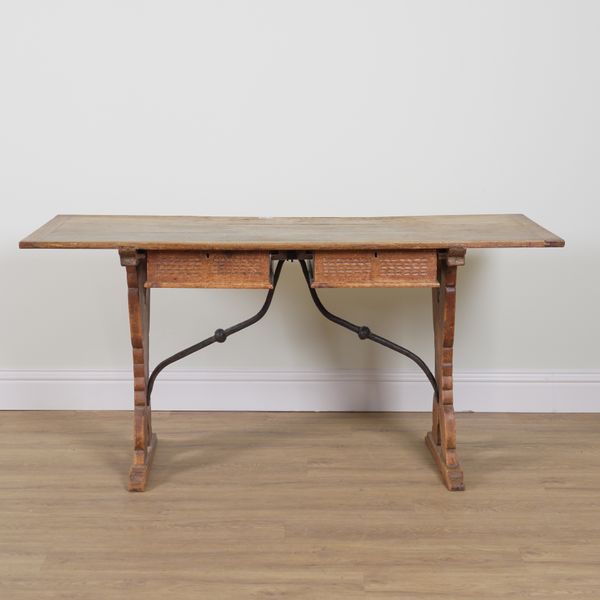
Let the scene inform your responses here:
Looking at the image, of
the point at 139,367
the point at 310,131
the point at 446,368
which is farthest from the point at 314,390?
the point at 310,131

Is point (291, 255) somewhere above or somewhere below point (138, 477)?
above

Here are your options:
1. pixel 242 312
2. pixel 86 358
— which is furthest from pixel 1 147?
pixel 242 312

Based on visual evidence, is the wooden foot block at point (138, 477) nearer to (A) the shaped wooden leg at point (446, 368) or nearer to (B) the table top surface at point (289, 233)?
(B) the table top surface at point (289, 233)

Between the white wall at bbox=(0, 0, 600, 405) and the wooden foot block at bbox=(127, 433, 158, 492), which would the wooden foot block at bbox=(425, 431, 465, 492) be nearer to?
the white wall at bbox=(0, 0, 600, 405)

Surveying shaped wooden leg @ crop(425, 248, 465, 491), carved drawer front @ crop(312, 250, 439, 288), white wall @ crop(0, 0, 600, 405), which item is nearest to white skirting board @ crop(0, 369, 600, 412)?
white wall @ crop(0, 0, 600, 405)

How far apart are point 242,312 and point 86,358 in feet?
2.09

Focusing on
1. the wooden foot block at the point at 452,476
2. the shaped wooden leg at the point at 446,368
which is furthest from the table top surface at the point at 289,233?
the wooden foot block at the point at 452,476

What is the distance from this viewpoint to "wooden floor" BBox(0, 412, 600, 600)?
2.37m

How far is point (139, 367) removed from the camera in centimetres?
294

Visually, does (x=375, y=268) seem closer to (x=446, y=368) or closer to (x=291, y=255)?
(x=291, y=255)

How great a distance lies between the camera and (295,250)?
2744 mm

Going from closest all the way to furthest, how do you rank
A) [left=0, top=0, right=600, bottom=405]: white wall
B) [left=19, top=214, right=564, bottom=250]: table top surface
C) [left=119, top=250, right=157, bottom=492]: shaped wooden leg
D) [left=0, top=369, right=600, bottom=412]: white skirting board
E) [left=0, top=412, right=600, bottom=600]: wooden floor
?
1. [left=0, top=412, right=600, bottom=600]: wooden floor
2. [left=19, top=214, right=564, bottom=250]: table top surface
3. [left=119, top=250, right=157, bottom=492]: shaped wooden leg
4. [left=0, top=0, right=600, bottom=405]: white wall
5. [left=0, top=369, right=600, bottom=412]: white skirting board

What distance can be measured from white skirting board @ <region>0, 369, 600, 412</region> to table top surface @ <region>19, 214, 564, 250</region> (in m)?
0.72

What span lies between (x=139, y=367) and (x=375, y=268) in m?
0.82
